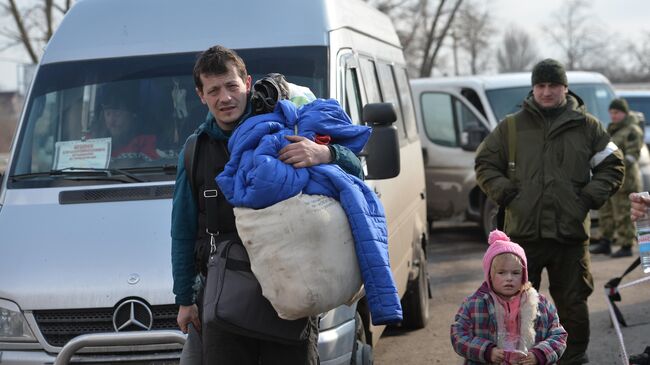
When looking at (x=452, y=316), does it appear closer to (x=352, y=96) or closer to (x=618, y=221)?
(x=352, y=96)

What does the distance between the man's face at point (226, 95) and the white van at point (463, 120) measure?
9488mm

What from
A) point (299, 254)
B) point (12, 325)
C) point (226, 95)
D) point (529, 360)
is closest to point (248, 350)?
point (299, 254)

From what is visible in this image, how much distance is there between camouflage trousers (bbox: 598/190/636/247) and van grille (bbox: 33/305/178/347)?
817 cm

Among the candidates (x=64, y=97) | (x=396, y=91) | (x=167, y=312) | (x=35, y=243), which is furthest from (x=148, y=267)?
(x=396, y=91)

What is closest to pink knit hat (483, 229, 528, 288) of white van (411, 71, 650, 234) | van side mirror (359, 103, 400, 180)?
van side mirror (359, 103, 400, 180)

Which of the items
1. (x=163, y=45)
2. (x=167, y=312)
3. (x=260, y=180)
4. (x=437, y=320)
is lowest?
(x=437, y=320)

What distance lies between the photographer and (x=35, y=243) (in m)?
5.36

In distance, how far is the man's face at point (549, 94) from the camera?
6.27m

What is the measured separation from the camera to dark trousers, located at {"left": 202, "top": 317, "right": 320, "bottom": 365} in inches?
150

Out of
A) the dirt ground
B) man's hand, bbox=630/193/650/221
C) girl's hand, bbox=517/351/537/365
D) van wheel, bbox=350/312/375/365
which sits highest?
man's hand, bbox=630/193/650/221

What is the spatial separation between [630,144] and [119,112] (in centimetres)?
774

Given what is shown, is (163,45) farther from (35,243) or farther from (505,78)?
(505,78)

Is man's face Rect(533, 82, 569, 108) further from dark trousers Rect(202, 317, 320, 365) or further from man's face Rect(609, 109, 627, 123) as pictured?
man's face Rect(609, 109, 627, 123)

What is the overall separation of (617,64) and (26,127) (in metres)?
65.6
